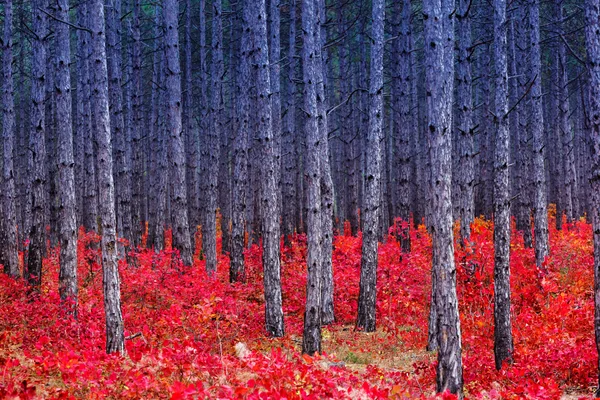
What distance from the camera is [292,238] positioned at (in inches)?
864

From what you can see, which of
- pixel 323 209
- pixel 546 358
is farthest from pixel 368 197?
pixel 546 358

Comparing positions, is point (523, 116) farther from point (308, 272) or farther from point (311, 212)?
point (308, 272)

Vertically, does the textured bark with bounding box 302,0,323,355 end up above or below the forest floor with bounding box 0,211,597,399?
above

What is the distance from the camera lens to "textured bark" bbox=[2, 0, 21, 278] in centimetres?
1397

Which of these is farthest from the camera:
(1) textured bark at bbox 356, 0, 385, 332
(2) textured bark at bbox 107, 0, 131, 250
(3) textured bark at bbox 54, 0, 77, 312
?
(2) textured bark at bbox 107, 0, 131, 250

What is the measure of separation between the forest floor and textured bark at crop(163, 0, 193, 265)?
71cm

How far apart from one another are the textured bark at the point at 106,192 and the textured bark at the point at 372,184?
504cm

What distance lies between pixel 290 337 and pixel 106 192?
16.0ft

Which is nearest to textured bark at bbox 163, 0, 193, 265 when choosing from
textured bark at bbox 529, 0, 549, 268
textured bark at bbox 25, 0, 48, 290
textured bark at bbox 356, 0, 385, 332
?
textured bark at bbox 25, 0, 48, 290

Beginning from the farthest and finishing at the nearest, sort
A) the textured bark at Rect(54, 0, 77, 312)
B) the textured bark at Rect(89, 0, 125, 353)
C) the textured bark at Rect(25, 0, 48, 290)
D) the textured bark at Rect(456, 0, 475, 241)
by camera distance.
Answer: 1. the textured bark at Rect(456, 0, 475, 241)
2. the textured bark at Rect(25, 0, 48, 290)
3. the textured bark at Rect(54, 0, 77, 312)
4. the textured bark at Rect(89, 0, 125, 353)

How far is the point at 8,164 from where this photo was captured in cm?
1430

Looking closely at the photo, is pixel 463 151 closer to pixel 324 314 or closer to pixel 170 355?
pixel 324 314

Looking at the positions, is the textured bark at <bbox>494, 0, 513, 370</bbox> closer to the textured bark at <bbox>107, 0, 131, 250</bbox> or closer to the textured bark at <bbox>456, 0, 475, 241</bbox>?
the textured bark at <bbox>456, 0, 475, 241</bbox>

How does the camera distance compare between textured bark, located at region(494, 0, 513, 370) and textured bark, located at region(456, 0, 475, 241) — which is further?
textured bark, located at region(456, 0, 475, 241)
